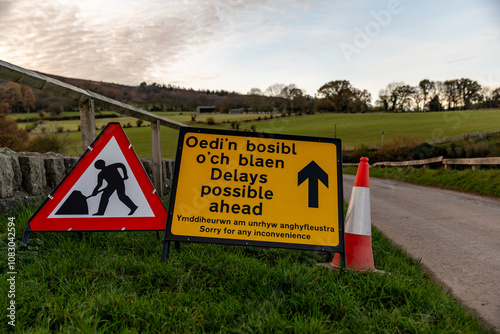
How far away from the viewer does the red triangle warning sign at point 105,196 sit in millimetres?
2953

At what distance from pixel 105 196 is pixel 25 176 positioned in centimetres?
135

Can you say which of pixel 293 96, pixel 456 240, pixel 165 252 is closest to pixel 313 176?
pixel 165 252

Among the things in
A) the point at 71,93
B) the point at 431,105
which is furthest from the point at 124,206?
the point at 431,105

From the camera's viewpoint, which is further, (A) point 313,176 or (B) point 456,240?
(B) point 456,240

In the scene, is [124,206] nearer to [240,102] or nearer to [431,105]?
[240,102]

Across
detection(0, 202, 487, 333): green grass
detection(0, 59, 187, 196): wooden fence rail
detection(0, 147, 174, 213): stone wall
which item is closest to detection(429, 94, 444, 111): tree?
detection(0, 59, 187, 196): wooden fence rail

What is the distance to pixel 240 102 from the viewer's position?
4306cm

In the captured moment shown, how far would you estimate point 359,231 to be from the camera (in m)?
3.19

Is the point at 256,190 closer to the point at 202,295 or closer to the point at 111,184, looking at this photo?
the point at 202,295

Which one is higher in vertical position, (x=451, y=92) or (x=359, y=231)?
(x=451, y=92)

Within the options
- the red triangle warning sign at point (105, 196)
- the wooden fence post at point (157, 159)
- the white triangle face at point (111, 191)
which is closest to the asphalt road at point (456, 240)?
the red triangle warning sign at point (105, 196)

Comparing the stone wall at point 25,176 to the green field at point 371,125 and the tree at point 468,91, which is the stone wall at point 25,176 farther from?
the tree at point 468,91

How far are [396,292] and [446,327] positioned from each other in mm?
448

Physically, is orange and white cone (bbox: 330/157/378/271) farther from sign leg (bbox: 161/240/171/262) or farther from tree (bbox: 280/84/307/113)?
tree (bbox: 280/84/307/113)
